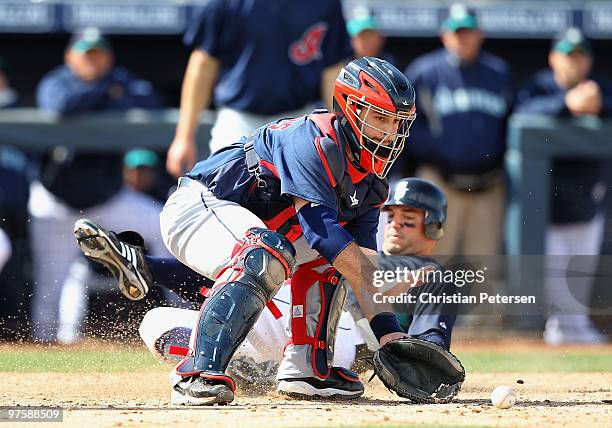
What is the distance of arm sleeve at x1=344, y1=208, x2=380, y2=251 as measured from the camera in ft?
16.9

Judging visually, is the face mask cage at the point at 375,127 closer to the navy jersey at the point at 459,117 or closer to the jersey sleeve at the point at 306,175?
the jersey sleeve at the point at 306,175

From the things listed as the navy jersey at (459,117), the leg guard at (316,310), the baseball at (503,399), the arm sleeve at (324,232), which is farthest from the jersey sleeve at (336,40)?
the baseball at (503,399)

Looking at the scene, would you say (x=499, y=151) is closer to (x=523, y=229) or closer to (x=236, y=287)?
(x=523, y=229)

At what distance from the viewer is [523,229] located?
861 centimetres

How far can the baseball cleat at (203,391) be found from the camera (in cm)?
445

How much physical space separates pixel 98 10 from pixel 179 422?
245 inches

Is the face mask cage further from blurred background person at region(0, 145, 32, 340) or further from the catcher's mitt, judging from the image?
blurred background person at region(0, 145, 32, 340)

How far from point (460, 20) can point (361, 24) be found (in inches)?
28.9

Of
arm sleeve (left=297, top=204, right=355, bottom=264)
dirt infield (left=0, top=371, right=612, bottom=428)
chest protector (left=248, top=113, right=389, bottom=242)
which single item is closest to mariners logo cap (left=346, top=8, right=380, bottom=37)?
dirt infield (left=0, top=371, right=612, bottom=428)

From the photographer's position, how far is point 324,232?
4.54 meters

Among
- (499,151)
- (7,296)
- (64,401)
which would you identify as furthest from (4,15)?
(64,401)

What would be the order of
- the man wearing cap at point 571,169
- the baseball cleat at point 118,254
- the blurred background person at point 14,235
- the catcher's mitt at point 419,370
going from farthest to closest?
1. the man wearing cap at point 571,169
2. the blurred background person at point 14,235
3. the baseball cleat at point 118,254
4. the catcher's mitt at point 419,370

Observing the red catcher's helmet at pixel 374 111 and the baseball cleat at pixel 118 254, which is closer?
the red catcher's helmet at pixel 374 111

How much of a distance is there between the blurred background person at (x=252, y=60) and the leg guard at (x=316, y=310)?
85.9 inches
